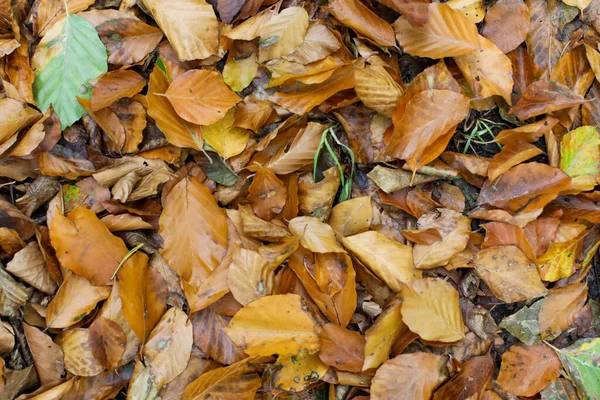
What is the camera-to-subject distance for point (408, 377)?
3.58 ft

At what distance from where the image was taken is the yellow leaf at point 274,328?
1.07m

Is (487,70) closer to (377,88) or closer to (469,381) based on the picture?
(377,88)

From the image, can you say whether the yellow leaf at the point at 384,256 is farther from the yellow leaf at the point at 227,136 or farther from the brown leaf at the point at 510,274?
the yellow leaf at the point at 227,136

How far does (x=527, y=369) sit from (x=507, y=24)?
0.79 m

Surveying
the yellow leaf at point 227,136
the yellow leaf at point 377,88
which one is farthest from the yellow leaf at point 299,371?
the yellow leaf at point 377,88

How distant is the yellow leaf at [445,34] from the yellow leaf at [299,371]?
722 millimetres

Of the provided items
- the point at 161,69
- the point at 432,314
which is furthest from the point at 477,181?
the point at 161,69

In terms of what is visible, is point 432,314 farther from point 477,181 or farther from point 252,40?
point 252,40

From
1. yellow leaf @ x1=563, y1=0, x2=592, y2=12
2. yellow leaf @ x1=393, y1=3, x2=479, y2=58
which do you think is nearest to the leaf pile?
yellow leaf @ x1=393, y1=3, x2=479, y2=58

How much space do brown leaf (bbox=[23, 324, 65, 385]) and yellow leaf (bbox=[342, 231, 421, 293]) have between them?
27.2 inches

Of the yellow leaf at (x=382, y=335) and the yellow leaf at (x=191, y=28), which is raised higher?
the yellow leaf at (x=191, y=28)

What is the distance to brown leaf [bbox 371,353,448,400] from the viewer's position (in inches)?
42.4

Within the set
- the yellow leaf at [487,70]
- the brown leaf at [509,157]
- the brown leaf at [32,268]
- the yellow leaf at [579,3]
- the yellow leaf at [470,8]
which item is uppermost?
the yellow leaf at [579,3]

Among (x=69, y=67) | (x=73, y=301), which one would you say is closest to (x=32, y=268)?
(x=73, y=301)
